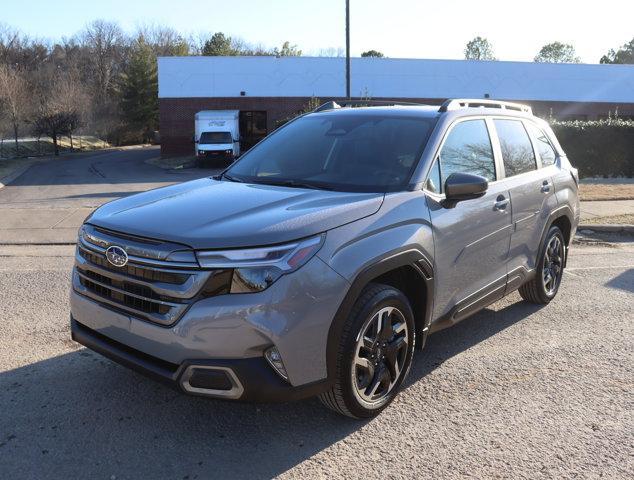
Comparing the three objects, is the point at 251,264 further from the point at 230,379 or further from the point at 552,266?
the point at 552,266

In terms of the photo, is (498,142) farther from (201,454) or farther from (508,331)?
(201,454)

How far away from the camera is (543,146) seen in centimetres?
537

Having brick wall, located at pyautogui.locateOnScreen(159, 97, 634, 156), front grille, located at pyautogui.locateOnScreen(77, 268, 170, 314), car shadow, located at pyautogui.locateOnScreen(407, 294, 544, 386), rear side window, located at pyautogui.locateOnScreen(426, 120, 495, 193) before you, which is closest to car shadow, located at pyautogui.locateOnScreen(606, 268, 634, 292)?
car shadow, located at pyautogui.locateOnScreen(407, 294, 544, 386)

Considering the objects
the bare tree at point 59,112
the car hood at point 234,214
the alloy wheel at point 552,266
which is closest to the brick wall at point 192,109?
the bare tree at point 59,112

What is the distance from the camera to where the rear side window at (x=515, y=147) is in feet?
15.2

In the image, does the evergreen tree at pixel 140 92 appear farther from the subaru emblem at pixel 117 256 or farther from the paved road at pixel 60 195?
the subaru emblem at pixel 117 256

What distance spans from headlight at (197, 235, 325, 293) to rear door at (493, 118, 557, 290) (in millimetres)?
2353

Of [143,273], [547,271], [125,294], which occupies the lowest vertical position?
[547,271]

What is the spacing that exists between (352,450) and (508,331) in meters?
2.34

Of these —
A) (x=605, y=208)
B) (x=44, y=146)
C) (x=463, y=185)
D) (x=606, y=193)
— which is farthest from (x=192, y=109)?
(x=463, y=185)

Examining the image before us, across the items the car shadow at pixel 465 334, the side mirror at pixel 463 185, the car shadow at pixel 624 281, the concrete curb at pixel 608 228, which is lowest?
the car shadow at pixel 465 334

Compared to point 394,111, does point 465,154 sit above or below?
below

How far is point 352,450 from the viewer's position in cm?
307

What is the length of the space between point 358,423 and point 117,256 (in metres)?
1.67
